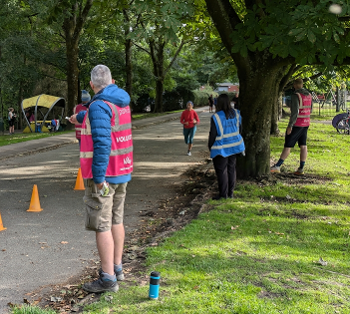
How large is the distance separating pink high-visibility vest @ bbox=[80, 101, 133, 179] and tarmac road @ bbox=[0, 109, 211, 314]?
1490mm

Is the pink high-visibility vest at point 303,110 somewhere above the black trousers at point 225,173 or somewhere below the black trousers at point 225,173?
above

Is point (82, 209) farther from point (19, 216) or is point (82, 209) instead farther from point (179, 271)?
point (179, 271)

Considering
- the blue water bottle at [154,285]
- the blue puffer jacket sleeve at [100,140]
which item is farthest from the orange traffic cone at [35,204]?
the blue water bottle at [154,285]

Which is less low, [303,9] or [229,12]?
[229,12]

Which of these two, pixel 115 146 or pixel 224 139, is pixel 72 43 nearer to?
pixel 224 139

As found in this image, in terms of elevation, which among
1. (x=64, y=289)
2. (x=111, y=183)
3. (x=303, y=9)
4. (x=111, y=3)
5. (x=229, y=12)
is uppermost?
(x=111, y=3)

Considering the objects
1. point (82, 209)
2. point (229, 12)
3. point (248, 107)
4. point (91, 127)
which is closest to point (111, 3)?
point (229, 12)

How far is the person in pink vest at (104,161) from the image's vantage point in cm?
407

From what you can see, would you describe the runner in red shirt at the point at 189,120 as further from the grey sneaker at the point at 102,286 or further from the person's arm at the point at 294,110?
the grey sneaker at the point at 102,286

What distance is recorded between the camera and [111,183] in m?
4.31

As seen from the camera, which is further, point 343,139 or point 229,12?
point 343,139

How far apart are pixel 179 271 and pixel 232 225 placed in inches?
75.6

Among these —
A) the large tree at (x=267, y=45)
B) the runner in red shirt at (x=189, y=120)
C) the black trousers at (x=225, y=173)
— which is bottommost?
the black trousers at (x=225, y=173)

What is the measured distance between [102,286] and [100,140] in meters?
1.37
